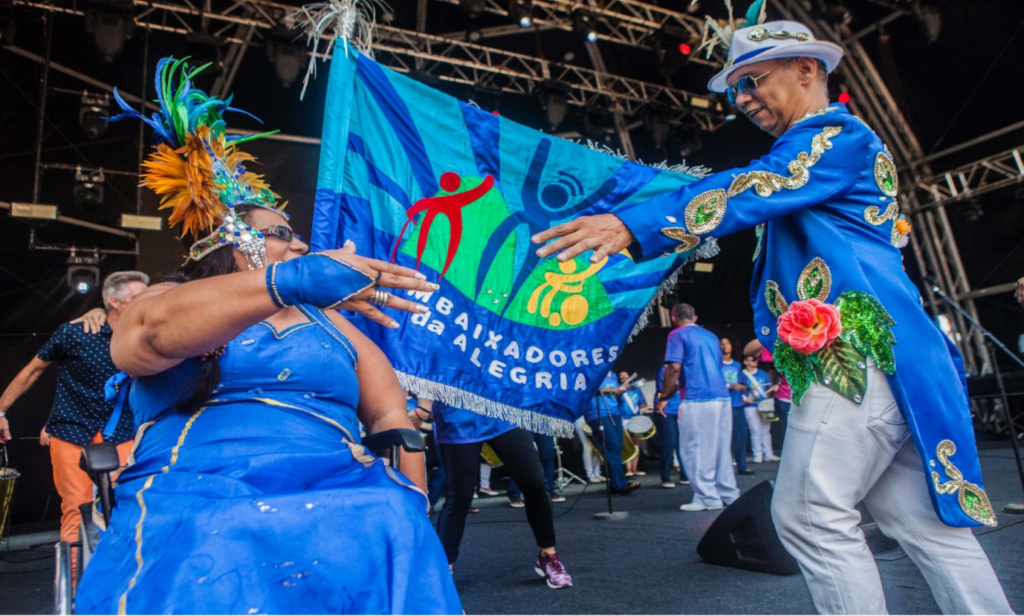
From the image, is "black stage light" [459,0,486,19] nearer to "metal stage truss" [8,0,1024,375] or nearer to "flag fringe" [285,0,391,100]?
"metal stage truss" [8,0,1024,375]

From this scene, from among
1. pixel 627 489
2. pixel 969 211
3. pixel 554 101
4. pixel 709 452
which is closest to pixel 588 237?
pixel 709 452

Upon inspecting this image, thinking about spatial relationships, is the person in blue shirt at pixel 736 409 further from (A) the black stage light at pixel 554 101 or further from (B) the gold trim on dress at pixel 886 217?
(B) the gold trim on dress at pixel 886 217

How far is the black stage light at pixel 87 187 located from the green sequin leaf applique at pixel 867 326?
8.62 meters

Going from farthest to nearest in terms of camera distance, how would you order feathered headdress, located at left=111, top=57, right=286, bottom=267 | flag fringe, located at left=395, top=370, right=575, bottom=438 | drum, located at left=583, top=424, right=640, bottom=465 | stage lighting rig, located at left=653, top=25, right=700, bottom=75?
1. stage lighting rig, located at left=653, top=25, right=700, bottom=75
2. drum, located at left=583, top=424, right=640, bottom=465
3. flag fringe, located at left=395, top=370, right=575, bottom=438
4. feathered headdress, located at left=111, top=57, right=286, bottom=267

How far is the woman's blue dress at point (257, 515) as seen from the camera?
1170 millimetres

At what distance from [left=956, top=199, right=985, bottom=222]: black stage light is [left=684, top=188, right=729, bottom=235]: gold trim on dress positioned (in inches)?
413

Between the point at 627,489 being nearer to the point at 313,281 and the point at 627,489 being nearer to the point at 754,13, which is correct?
the point at 754,13

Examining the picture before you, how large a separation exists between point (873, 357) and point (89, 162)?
369 inches

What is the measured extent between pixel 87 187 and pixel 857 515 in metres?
8.79

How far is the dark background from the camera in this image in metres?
7.77

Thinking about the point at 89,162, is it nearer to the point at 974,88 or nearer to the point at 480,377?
the point at 480,377

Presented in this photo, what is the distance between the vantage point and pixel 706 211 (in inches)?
62.5

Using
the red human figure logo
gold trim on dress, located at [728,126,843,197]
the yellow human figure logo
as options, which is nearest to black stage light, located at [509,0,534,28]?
the red human figure logo

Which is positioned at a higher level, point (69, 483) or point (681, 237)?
point (681, 237)
